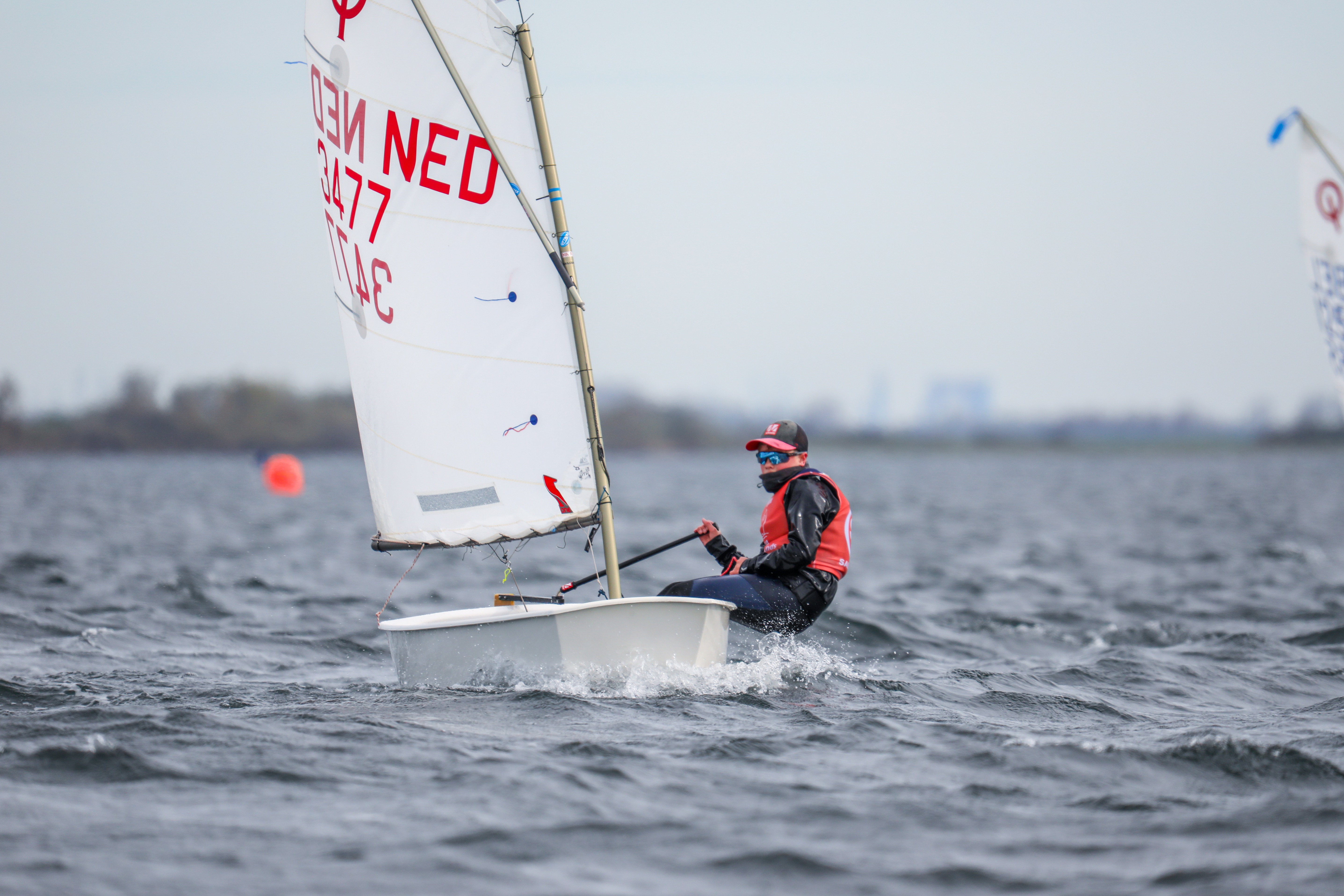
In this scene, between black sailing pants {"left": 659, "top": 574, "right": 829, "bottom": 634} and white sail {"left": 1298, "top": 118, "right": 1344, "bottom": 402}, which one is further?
white sail {"left": 1298, "top": 118, "right": 1344, "bottom": 402}

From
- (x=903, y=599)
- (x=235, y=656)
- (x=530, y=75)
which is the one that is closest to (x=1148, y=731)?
(x=530, y=75)

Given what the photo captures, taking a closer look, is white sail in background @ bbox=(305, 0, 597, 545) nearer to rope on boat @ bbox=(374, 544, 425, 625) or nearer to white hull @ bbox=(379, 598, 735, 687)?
rope on boat @ bbox=(374, 544, 425, 625)

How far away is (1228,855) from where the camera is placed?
4.46m

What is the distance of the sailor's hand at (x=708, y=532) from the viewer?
7.46m

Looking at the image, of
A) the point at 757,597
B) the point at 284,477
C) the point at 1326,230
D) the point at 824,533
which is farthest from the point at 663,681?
the point at 284,477

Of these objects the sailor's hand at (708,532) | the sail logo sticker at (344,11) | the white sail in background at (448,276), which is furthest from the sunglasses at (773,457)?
the sail logo sticker at (344,11)

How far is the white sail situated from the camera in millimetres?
12555

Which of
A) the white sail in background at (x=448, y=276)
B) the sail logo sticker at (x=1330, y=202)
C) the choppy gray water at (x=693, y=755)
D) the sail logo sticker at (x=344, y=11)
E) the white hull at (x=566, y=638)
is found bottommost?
the choppy gray water at (x=693, y=755)

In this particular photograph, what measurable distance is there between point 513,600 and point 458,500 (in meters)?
0.69

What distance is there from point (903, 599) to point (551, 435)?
319 inches

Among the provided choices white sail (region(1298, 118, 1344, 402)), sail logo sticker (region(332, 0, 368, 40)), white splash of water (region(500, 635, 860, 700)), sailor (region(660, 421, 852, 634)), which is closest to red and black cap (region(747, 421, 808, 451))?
sailor (region(660, 421, 852, 634))

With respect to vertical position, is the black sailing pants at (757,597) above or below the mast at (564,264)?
below

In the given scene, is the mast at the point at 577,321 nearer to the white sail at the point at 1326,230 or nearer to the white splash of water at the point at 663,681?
the white splash of water at the point at 663,681

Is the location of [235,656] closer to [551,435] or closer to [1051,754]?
[551,435]
